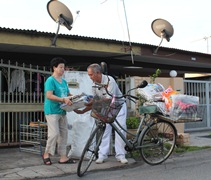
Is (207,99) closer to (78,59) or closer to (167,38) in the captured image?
(167,38)

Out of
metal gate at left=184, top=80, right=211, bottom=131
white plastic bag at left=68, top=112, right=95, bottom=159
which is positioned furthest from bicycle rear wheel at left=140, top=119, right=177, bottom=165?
metal gate at left=184, top=80, right=211, bottom=131

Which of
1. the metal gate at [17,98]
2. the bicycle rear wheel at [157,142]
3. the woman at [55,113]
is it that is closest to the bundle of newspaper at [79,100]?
the woman at [55,113]

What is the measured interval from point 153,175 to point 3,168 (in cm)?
256

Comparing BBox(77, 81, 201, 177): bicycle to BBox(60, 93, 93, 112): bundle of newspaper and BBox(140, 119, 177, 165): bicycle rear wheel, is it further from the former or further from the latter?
BBox(60, 93, 93, 112): bundle of newspaper

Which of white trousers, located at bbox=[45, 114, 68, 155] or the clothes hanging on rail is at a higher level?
the clothes hanging on rail

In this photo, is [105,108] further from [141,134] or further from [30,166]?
[30,166]

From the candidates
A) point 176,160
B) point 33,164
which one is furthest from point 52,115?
point 176,160

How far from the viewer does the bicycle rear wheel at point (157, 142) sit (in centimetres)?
578

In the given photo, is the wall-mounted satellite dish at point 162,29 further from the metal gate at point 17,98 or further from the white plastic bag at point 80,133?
the white plastic bag at point 80,133

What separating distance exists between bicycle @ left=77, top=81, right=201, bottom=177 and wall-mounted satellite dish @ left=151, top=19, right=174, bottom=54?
563cm

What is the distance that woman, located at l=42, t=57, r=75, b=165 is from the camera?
18.6 ft

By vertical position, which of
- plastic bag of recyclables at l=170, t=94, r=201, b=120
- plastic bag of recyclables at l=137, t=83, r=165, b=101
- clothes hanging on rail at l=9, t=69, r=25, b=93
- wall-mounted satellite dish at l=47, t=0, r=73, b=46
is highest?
wall-mounted satellite dish at l=47, t=0, r=73, b=46

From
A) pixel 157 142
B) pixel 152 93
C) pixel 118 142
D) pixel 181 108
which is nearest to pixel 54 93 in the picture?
pixel 118 142

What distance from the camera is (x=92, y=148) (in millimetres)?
5285
